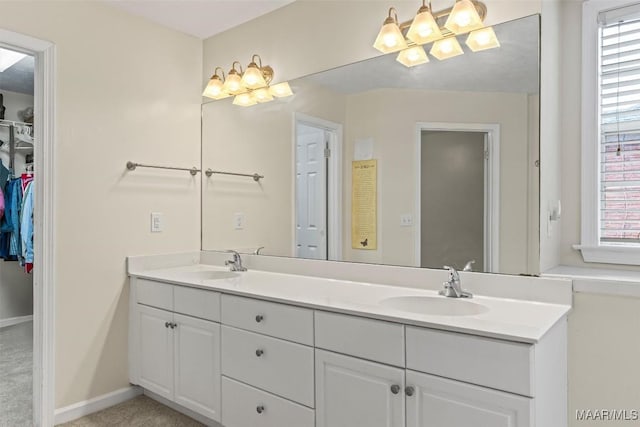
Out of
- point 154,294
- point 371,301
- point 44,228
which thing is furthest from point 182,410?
point 371,301

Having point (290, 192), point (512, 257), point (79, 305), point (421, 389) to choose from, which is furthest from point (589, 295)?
point (79, 305)

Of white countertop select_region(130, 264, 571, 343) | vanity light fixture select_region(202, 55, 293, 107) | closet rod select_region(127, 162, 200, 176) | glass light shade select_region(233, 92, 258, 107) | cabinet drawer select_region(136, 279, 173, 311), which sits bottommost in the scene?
cabinet drawer select_region(136, 279, 173, 311)

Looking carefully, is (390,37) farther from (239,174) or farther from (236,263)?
(236,263)

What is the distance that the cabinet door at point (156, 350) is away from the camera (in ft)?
7.93

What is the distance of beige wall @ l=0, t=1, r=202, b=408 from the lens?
2.38 metres

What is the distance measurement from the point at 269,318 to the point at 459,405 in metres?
0.86

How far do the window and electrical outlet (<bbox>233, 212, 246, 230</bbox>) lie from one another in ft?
6.23

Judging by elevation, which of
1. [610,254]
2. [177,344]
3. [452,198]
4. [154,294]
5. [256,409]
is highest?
[452,198]

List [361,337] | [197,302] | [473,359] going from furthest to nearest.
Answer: [197,302]
[361,337]
[473,359]

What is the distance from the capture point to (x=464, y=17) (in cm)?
187

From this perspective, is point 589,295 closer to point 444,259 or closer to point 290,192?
point 444,259

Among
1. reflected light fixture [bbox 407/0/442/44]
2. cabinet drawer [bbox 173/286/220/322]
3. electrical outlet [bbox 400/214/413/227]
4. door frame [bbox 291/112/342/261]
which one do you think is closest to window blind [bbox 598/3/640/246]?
reflected light fixture [bbox 407/0/442/44]

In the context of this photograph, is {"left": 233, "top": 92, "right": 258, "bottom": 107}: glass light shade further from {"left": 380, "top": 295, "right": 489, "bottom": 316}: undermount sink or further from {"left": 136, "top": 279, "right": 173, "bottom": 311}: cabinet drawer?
{"left": 380, "top": 295, "right": 489, "bottom": 316}: undermount sink

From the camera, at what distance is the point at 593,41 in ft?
6.31
